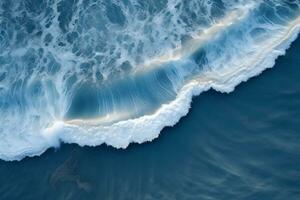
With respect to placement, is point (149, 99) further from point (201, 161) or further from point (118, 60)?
point (201, 161)

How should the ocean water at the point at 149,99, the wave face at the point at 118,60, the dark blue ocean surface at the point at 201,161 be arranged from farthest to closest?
1. the wave face at the point at 118,60
2. the ocean water at the point at 149,99
3. the dark blue ocean surface at the point at 201,161

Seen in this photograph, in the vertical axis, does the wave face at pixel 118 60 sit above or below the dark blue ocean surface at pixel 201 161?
above

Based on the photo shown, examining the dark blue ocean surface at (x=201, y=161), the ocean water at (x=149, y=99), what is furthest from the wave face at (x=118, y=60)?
the dark blue ocean surface at (x=201, y=161)

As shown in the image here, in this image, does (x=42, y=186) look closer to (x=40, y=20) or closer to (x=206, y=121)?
(x=206, y=121)

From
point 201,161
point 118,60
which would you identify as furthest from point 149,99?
point 201,161

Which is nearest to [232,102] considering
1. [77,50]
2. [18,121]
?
[77,50]

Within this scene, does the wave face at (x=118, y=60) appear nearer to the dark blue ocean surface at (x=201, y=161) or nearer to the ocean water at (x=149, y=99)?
the ocean water at (x=149, y=99)

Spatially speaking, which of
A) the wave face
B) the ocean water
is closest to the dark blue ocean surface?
the ocean water

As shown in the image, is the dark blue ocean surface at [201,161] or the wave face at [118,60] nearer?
the dark blue ocean surface at [201,161]
